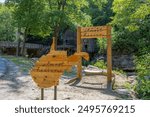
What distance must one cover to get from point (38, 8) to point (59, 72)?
2020 centimetres

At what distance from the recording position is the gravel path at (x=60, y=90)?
10711 millimetres

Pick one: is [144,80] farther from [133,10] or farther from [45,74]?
[133,10]

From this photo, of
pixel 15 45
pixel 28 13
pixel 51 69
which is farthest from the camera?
pixel 15 45

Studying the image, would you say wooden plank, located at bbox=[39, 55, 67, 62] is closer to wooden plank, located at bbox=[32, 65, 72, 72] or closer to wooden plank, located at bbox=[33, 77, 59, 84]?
wooden plank, located at bbox=[32, 65, 72, 72]

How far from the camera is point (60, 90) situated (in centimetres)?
1207

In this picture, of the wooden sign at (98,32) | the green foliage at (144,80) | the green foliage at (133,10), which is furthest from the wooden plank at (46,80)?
the green foliage at (133,10)

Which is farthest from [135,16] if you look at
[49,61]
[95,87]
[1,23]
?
[1,23]

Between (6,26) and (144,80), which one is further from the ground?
(6,26)

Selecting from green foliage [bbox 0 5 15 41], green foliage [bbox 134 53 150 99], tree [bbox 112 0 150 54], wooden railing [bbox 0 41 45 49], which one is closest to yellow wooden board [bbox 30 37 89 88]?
green foliage [bbox 134 53 150 99]

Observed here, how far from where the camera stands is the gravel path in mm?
10711

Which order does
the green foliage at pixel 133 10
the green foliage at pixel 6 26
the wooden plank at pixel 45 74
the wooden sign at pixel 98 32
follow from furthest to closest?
the green foliage at pixel 6 26
the green foliage at pixel 133 10
the wooden sign at pixel 98 32
the wooden plank at pixel 45 74

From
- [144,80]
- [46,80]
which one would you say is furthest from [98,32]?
[46,80]

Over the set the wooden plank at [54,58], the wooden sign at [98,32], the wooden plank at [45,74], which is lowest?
the wooden plank at [45,74]

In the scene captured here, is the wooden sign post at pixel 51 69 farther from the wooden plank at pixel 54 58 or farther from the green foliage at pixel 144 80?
the green foliage at pixel 144 80
